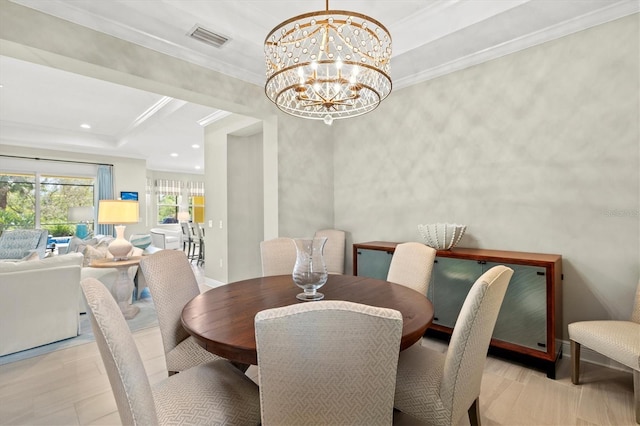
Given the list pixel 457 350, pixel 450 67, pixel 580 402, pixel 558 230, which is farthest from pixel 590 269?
pixel 450 67

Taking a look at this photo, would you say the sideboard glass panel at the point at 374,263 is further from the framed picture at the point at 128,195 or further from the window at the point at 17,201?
the window at the point at 17,201

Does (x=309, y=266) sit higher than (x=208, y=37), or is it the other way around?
(x=208, y=37)

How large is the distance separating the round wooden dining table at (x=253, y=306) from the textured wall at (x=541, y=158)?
1578 mm

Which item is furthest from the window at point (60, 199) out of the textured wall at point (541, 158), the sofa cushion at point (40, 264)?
the textured wall at point (541, 158)

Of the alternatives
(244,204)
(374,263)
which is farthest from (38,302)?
(374,263)

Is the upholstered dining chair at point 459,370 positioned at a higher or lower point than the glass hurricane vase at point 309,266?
lower

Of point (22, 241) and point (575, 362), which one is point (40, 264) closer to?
point (22, 241)

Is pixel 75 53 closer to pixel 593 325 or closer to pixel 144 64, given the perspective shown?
pixel 144 64

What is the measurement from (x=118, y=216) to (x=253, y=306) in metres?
2.97

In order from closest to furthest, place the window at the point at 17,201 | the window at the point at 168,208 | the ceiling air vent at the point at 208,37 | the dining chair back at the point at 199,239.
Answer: the ceiling air vent at the point at 208,37 < the window at the point at 17,201 < the dining chair back at the point at 199,239 < the window at the point at 168,208

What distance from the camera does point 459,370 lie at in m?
1.25

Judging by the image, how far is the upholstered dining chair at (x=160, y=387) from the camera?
90 cm

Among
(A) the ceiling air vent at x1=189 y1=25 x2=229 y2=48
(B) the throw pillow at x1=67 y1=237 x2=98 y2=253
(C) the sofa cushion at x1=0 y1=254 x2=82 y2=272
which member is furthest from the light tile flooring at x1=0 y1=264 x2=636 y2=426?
(A) the ceiling air vent at x1=189 y1=25 x2=229 y2=48

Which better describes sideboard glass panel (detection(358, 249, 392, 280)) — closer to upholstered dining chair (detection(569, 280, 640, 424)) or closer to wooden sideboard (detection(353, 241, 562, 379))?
wooden sideboard (detection(353, 241, 562, 379))
